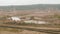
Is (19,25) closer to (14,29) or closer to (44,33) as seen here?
(14,29)

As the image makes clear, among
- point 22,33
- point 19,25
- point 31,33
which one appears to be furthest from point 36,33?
point 19,25

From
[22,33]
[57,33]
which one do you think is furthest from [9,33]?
[57,33]

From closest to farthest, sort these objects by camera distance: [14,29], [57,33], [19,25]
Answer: [57,33]
[14,29]
[19,25]

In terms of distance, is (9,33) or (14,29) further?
(14,29)

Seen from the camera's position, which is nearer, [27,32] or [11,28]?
[27,32]

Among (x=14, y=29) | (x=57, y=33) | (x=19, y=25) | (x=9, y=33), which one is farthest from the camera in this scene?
(x=19, y=25)

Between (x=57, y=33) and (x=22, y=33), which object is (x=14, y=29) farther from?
(x=57, y=33)

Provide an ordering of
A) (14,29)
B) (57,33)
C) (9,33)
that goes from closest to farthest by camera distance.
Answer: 1. (57,33)
2. (9,33)
3. (14,29)

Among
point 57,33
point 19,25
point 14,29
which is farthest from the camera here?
point 19,25
